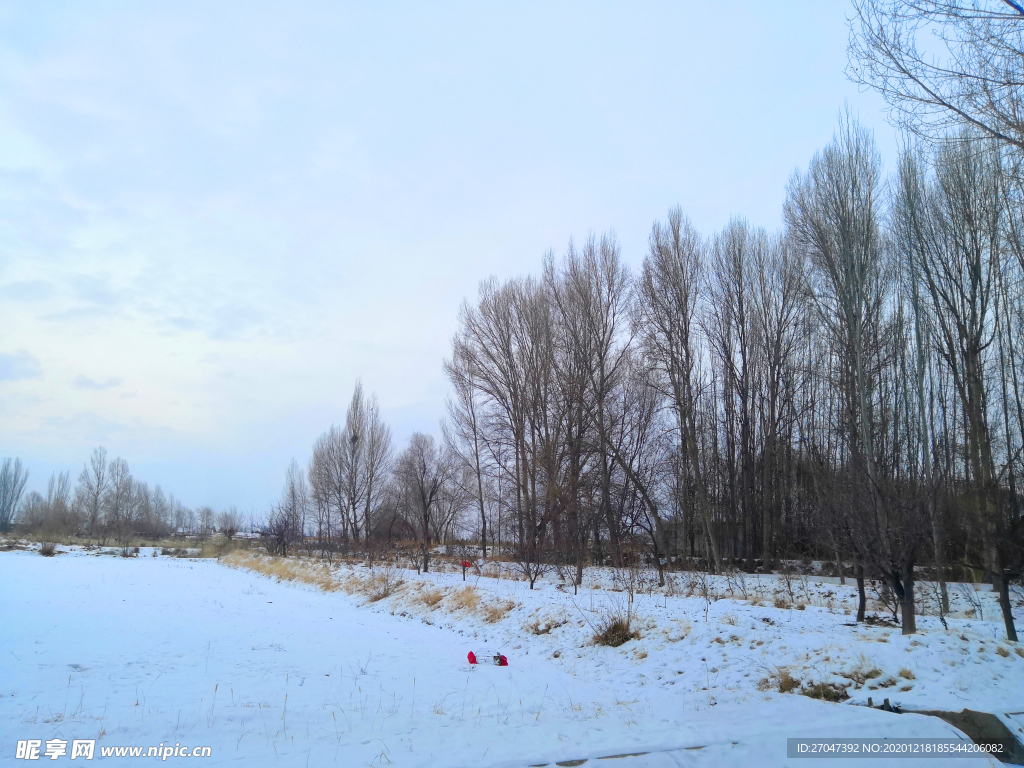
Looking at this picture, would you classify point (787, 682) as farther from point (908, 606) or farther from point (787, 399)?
point (787, 399)

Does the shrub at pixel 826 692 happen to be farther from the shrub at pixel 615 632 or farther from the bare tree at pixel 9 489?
the bare tree at pixel 9 489

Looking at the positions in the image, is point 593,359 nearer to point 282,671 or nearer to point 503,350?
point 503,350

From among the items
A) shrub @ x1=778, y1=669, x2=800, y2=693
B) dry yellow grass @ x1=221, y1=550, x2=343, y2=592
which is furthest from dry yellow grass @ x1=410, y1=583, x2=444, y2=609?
shrub @ x1=778, y1=669, x2=800, y2=693

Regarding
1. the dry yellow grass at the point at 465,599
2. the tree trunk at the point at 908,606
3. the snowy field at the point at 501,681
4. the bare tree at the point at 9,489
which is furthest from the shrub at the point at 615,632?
the bare tree at the point at 9,489

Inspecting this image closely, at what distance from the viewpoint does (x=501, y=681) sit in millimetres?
9125

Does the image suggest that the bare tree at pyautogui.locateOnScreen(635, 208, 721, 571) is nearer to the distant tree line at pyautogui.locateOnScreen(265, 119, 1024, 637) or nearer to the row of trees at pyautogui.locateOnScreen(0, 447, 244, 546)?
the distant tree line at pyautogui.locateOnScreen(265, 119, 1024, 637)

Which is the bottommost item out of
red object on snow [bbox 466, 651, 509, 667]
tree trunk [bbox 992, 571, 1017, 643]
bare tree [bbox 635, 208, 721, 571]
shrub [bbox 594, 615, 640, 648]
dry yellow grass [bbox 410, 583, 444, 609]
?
dry yellow grass [bbox 410, 583, 444, 609]

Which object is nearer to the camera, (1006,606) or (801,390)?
(1006,606)

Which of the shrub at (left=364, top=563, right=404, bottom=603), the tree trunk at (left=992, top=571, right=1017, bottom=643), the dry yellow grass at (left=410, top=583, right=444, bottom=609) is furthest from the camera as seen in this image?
the shrub at (left=364, top=563, right=404, bottom=603)

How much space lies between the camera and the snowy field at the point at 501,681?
18.3 ft

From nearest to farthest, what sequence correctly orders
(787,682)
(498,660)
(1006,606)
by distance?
(787,682)
(1006,606)
(498,660)

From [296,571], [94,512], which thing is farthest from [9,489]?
[296,571]

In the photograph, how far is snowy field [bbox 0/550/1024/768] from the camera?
558cm

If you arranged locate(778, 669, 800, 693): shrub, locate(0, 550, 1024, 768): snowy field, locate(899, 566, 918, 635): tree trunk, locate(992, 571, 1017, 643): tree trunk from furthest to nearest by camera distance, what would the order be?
locate(992, 571, 1017, 643): tree trunk
locate(899, 566, 918, 635): tree trunk
locate(778, 669, 800, 693): shrub
locate(0, 550, 1024, 768): snowy field
